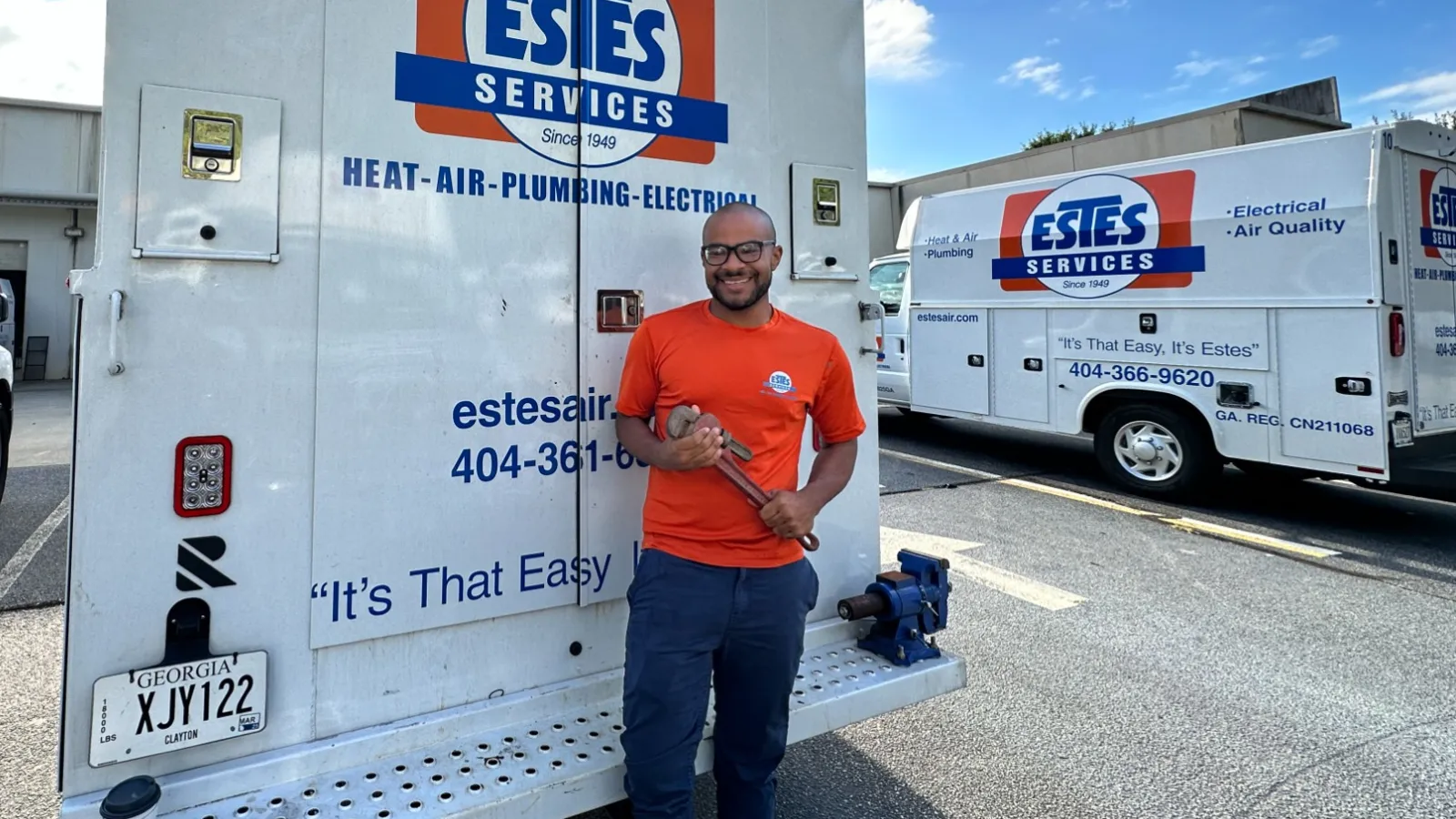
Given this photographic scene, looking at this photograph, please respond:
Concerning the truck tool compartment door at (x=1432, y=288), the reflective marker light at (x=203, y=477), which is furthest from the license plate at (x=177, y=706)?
the truck tool compartment door at (x=1432, y=288)

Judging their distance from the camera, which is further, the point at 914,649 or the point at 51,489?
the point at 51,489

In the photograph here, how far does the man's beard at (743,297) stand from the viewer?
82.5 inches

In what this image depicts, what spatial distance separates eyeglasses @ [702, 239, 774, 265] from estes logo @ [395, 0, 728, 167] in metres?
0.42

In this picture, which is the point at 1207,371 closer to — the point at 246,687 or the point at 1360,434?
the point at 1360,434

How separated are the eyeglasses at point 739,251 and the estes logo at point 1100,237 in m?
5.58

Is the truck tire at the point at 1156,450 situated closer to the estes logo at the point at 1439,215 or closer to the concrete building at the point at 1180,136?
the estes logo at the point at 1439,215

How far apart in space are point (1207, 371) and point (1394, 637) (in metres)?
2.70

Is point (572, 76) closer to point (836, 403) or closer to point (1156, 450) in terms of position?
point (836, 403)

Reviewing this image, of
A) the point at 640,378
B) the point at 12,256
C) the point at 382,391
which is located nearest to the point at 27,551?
the point at 382,391

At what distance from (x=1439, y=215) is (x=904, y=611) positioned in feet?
19.6

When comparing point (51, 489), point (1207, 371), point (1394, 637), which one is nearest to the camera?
point (1394, 637)

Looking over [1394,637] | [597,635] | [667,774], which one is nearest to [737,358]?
[597,635]

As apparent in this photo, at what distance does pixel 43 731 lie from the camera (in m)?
3.06

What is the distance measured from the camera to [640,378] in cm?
208
